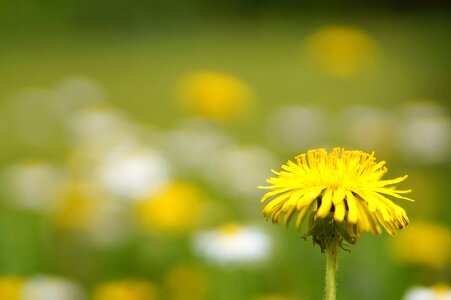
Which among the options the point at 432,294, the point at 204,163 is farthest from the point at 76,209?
the point at 432,294

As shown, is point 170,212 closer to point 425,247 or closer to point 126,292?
point 126,292

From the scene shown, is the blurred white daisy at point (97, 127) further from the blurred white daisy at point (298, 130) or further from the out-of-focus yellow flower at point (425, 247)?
the out-of-focus yellow flower at point (425, 247)

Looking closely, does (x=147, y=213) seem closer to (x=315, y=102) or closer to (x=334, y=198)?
(x=334, y=198)

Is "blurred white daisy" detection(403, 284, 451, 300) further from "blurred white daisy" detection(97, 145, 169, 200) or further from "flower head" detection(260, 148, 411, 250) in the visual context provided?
"blurred white daisy" detection(97, 145, 169, 200)

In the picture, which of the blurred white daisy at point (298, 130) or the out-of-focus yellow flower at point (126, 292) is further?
the blurred white daisy at point (298, 130)

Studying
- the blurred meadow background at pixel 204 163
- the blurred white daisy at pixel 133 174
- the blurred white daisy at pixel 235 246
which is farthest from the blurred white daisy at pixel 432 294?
the blurred white daisy at pixel 133 174
